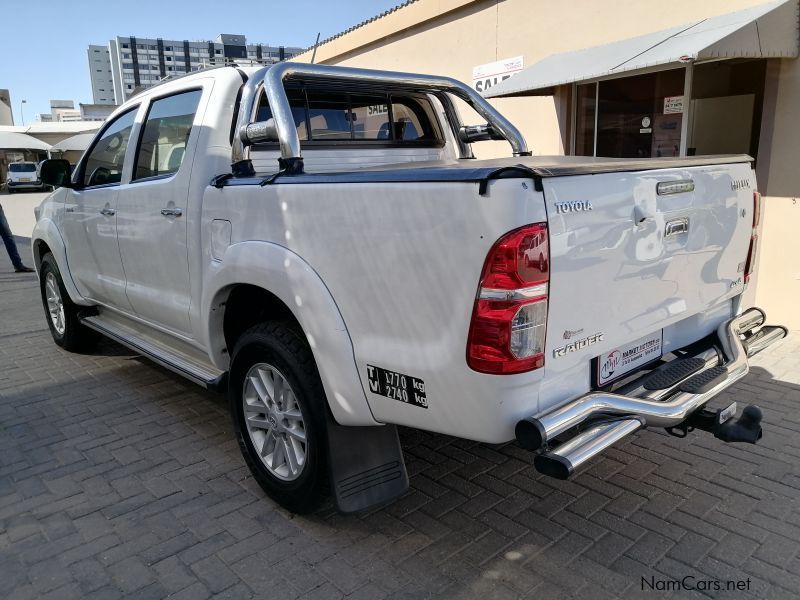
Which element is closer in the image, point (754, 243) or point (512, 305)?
point (512, 305)

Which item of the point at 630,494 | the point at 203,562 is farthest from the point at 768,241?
the point at 203,562

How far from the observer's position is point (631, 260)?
250 cm

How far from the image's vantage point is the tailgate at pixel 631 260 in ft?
7.32

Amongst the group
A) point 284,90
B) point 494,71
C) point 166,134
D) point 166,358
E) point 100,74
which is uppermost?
point 100,74

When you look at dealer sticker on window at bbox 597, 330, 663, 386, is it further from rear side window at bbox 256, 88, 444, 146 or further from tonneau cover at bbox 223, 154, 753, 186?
rear side window at bbox 256, 88, 444, 146

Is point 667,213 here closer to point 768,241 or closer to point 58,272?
point 768,241

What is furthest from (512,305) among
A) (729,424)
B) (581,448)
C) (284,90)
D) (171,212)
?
(171,212)

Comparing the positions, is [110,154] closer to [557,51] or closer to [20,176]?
[557,51]

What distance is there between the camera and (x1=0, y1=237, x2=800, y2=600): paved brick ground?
2.59m

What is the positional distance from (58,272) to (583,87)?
6247 mm

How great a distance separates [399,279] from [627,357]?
3.58 ft

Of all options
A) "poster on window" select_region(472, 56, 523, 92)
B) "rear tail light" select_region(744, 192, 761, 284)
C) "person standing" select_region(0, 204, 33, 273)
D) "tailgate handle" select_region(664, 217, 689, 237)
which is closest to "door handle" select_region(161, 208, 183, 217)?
"tailgate handle" select_region(664, 217, 689, 237)

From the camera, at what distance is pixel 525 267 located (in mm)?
2086

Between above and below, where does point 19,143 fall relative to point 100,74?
below
